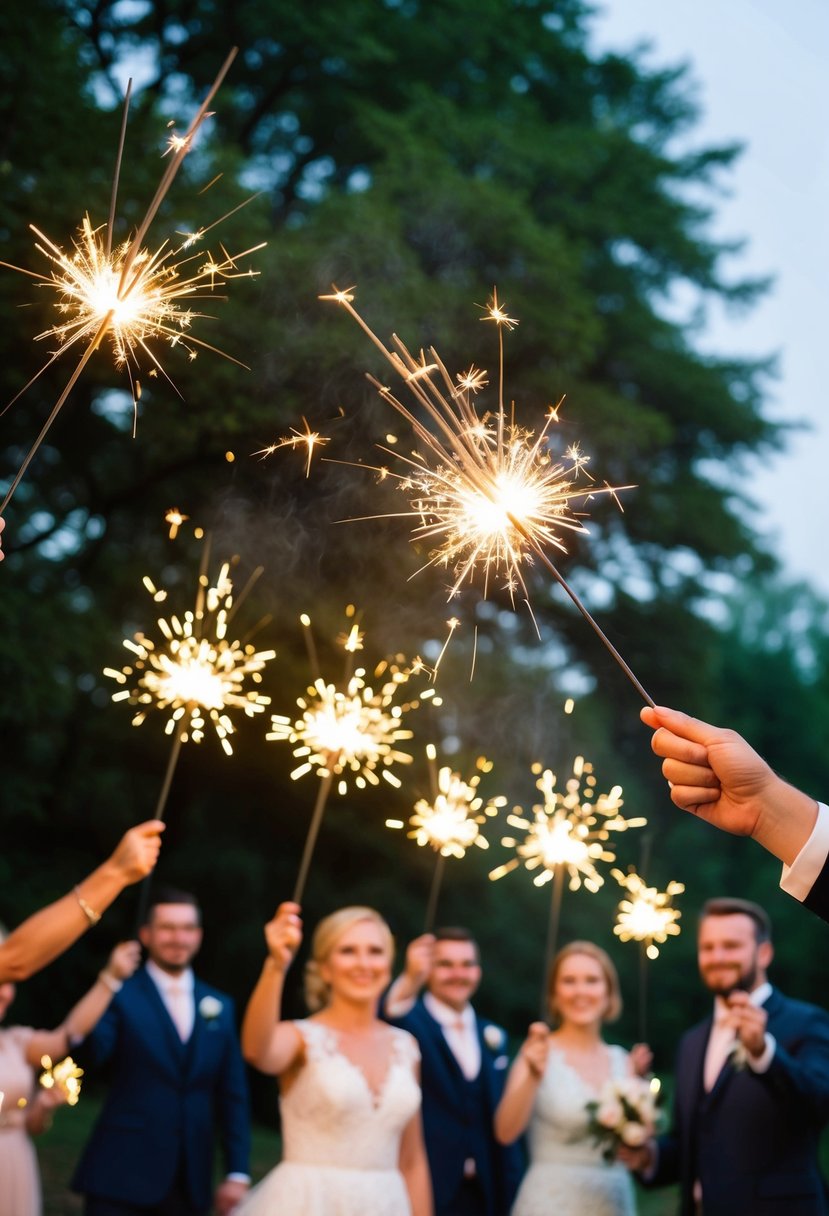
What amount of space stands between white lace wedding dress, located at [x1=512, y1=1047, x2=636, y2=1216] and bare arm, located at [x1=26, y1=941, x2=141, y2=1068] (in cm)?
211

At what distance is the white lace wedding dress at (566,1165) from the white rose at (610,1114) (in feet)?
0.59

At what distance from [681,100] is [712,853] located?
12877 mm

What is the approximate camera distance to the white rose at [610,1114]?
6289mm

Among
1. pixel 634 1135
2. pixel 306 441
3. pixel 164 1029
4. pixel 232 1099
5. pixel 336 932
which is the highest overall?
pixel 306 441

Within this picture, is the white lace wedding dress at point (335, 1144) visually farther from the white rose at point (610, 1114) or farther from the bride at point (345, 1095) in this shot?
the white rose at point (610, 1114)

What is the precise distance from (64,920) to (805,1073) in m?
3.38

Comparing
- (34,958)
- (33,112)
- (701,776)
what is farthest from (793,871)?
(33,112)

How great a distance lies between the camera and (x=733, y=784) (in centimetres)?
296

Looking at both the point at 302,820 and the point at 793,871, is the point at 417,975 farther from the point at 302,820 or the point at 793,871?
the point at 302,820

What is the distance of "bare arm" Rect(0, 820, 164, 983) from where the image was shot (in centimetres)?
346

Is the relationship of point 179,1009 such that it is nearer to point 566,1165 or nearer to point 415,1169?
point 415,1169

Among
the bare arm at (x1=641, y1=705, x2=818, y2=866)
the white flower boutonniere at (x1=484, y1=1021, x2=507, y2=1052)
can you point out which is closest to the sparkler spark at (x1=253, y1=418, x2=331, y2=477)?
the bare arm at (x1=641, y1=705, x2=818, y2=866)

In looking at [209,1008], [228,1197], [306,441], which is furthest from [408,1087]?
[306,441]

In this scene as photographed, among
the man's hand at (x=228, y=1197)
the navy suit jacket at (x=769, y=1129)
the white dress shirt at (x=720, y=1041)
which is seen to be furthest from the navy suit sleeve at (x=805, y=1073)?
the man's hand at (x=228, y=1197)
